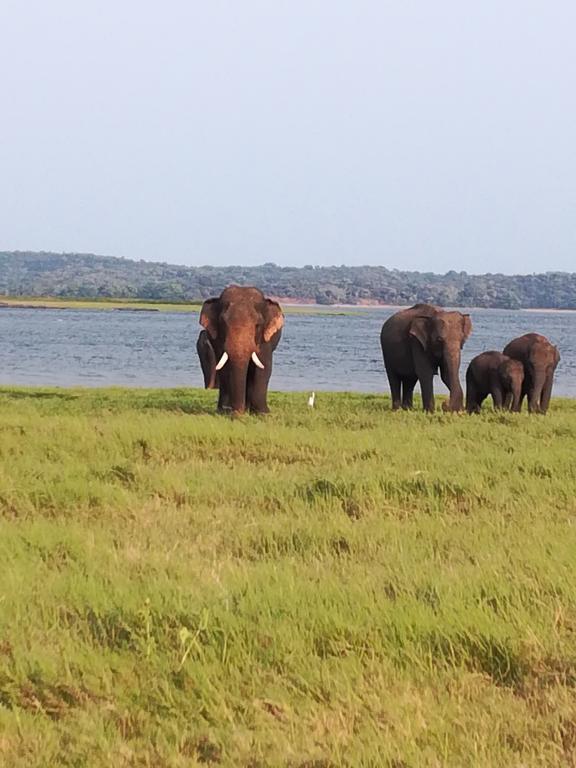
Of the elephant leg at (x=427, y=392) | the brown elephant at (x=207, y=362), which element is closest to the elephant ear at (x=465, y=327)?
the elephant leg at (x=427, y=392)

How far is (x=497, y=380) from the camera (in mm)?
22266

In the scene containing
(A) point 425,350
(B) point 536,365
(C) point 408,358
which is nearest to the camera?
(A) point 425,350

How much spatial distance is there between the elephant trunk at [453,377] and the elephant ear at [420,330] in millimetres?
541

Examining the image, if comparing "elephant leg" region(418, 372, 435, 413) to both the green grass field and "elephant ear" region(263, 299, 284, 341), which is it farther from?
the green grass field

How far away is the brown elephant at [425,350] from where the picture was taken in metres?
20.5

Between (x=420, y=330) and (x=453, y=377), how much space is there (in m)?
1.30

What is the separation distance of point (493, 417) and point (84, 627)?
485 inches

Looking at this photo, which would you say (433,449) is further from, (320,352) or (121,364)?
(320,352)

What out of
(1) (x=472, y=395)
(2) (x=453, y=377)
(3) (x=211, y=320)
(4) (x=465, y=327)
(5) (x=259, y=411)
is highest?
(4) (x=465, y=327)

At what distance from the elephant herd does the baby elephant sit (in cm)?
2

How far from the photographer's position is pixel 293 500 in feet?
30.5

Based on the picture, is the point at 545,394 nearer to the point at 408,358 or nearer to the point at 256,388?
the point at 408,358

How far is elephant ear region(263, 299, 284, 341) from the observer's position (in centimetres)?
1844

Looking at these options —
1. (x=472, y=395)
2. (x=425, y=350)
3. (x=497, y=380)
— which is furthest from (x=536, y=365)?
(x=425, y=350)
